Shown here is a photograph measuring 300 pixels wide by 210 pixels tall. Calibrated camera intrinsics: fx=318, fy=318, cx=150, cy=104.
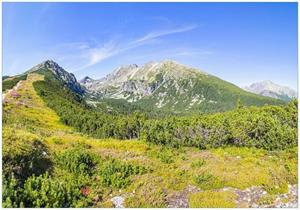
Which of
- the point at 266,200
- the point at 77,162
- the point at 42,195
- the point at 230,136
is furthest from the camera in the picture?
the point at 230,136

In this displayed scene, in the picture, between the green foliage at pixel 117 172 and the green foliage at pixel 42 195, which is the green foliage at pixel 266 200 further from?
the green foliage at pixel 42 195

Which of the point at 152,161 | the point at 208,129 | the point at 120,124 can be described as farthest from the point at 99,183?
the point at 120,124

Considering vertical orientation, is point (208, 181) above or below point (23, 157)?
below

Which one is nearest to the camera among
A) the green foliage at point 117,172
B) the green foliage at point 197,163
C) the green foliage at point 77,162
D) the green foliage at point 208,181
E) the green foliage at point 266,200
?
the green foliage at point 266,200

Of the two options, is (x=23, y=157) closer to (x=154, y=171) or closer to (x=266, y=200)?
(x=154, y=171)

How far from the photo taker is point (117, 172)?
62.0 feet

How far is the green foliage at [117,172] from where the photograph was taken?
17609 millimetres

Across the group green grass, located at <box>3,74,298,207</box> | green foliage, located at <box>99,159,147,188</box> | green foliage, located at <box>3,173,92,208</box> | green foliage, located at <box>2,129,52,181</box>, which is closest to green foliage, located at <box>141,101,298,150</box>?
green grass, located at <box>3,74,298,207</box>

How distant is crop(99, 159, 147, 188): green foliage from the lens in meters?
17.6

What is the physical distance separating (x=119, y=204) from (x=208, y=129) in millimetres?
21392

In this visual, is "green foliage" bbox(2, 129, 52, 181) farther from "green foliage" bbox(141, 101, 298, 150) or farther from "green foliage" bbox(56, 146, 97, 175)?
"green foliage" bbox(141, 101, 298, 150)

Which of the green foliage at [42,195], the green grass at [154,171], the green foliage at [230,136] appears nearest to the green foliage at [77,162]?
the green grass at [154,171]

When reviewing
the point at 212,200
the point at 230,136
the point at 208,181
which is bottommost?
the point at 212,200

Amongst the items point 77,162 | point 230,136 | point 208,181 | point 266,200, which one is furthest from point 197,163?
point 230,136
